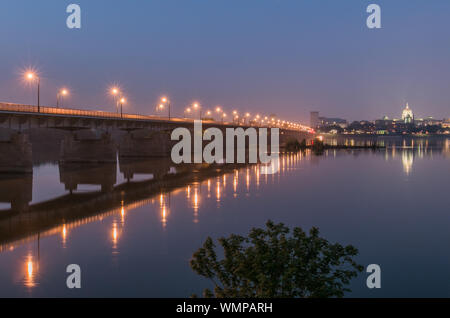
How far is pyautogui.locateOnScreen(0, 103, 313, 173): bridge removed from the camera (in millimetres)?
57969

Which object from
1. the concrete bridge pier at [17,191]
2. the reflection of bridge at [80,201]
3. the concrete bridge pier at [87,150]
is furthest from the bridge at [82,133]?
the reflection of bridge at [80,201]

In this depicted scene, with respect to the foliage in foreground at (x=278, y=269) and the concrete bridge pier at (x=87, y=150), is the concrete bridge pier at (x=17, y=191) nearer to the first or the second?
the concrete bridge pier at (x=87, y=150)

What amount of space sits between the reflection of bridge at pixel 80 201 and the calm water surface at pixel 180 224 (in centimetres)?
8

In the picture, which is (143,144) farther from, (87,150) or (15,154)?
(15,154)

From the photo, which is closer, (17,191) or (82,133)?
(17,191)

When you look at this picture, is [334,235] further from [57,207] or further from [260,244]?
[57,207]

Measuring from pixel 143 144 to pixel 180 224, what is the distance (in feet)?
246

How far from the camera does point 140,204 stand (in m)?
37.9

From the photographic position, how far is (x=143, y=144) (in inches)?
4058

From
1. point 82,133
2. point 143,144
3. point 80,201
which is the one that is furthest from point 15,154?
point 143,144

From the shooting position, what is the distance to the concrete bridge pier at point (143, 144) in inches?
4001

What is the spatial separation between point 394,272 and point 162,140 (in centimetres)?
8735

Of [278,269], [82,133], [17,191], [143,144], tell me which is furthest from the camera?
[143,144]

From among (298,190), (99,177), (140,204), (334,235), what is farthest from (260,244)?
(99,177)
